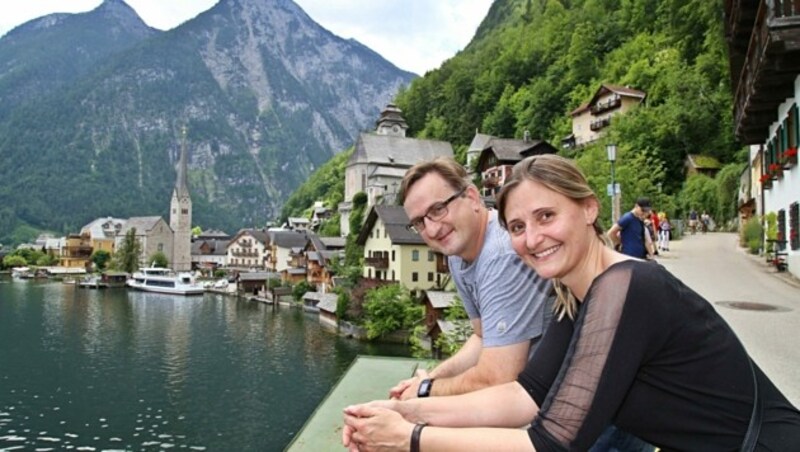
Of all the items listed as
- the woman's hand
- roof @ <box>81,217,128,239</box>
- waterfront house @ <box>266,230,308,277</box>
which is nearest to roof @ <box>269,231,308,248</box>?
waterfront house @ <box>266,230,308,277</box>

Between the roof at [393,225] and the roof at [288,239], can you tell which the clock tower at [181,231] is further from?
the roof at [393,225]

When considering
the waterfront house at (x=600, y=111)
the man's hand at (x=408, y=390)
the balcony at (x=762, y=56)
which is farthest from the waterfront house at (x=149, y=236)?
the man's hand at (x=408, y=390)

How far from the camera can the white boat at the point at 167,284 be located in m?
54.9

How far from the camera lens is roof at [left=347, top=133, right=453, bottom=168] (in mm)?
61250

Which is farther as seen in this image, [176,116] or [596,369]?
[176,116]

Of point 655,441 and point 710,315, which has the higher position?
point 710,315

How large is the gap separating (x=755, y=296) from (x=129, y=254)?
7395cm

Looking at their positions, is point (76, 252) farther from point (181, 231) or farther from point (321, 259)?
point (321, 259)

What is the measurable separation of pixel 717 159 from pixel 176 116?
632 ft

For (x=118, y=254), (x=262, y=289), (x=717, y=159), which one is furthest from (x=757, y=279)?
(x=118, y=254)

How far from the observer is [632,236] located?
7867 mm

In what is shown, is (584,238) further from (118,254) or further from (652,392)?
(118,254)

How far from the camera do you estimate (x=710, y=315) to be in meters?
1.39

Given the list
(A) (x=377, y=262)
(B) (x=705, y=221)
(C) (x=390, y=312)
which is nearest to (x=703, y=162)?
(B) (x=705, y=221)
